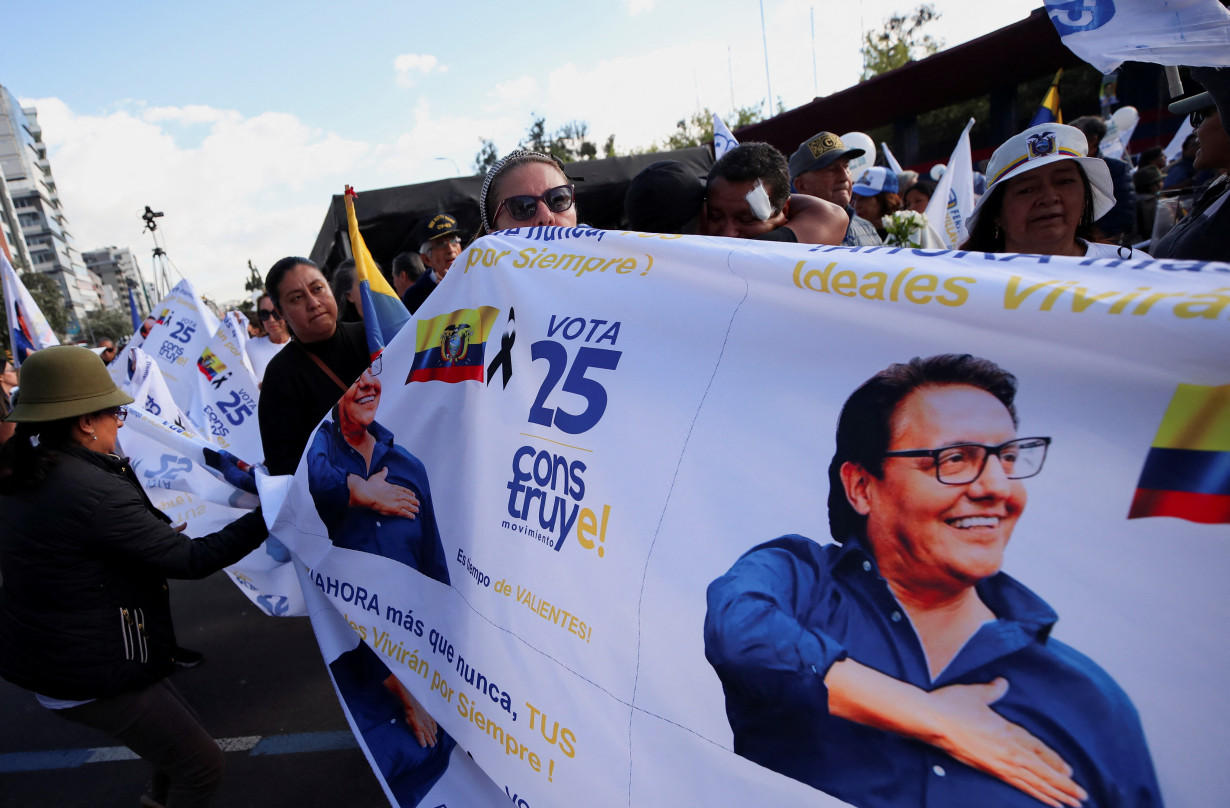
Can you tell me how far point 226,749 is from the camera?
3539 millimetres

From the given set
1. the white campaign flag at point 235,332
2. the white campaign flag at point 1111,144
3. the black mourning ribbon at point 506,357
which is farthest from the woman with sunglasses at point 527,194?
the white campaign flag at point 1111,144

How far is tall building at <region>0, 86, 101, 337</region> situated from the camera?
8912cm

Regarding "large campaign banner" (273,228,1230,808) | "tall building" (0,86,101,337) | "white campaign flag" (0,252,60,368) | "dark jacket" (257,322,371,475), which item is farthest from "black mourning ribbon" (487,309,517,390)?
"tall building" (0,86,101,337)

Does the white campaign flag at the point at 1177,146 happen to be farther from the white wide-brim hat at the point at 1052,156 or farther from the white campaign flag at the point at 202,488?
the white campaign flag at the point at 202,488

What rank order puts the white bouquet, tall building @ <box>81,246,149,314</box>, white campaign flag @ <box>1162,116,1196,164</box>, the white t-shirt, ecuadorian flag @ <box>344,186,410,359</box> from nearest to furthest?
ecuadorian flag @ <box>344,186,410,359</box>
the white bouquet
the white t-shirt
white campaign flag @ <box>1162,116,1196,164</box>
tall building @ <box>81,246,149,314</box>

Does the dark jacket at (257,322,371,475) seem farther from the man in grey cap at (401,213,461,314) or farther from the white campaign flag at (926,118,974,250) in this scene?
the white campaign flag at (926,118,974,250)


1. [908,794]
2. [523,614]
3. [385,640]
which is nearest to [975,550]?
[908,794]

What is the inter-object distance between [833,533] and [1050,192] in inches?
77.2

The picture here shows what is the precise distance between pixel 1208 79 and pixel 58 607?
11.9 feet

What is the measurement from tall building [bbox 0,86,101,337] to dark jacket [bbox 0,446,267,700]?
103 metres

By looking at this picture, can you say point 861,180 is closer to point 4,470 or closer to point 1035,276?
Result: point 1035,276

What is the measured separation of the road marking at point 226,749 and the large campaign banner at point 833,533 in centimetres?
203

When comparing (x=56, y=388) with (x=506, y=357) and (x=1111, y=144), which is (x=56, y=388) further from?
(x=1111, y=144)

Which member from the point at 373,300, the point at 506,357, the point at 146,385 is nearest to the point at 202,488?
the point at 373,300
